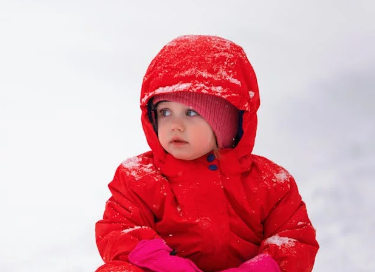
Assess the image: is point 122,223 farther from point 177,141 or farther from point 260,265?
point 260,265

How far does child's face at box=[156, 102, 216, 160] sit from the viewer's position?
2.10 meters

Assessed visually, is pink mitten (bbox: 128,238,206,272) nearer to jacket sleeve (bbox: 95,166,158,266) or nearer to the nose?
jacket sleeve (bbox: 95,166,158,266)

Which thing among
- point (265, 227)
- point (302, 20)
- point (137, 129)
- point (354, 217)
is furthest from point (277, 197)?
point (302, 20)

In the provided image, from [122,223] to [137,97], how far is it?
7.16 feet

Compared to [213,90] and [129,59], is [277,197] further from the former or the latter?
[129,59]

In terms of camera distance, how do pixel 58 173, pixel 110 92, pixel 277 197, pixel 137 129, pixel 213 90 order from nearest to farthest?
pixel 213 90
pixel 277 197
pixel 58 173
pixel 137 129
pixel 110 92

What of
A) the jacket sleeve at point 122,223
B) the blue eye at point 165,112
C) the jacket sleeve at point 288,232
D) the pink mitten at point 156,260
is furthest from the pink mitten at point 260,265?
the blue eye at point 165,112

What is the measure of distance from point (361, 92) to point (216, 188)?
2.18 metres

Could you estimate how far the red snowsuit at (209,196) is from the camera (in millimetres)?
2076

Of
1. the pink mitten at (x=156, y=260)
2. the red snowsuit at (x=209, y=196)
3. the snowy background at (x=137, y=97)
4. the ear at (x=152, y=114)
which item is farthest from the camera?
the snowy background at (x=137, y=97)

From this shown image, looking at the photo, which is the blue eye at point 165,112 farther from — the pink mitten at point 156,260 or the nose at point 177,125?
the pink mitten at point 156,260

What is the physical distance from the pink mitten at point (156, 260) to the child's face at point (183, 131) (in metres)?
0.35

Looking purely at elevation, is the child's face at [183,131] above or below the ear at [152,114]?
below

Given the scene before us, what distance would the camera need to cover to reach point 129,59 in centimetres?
435
